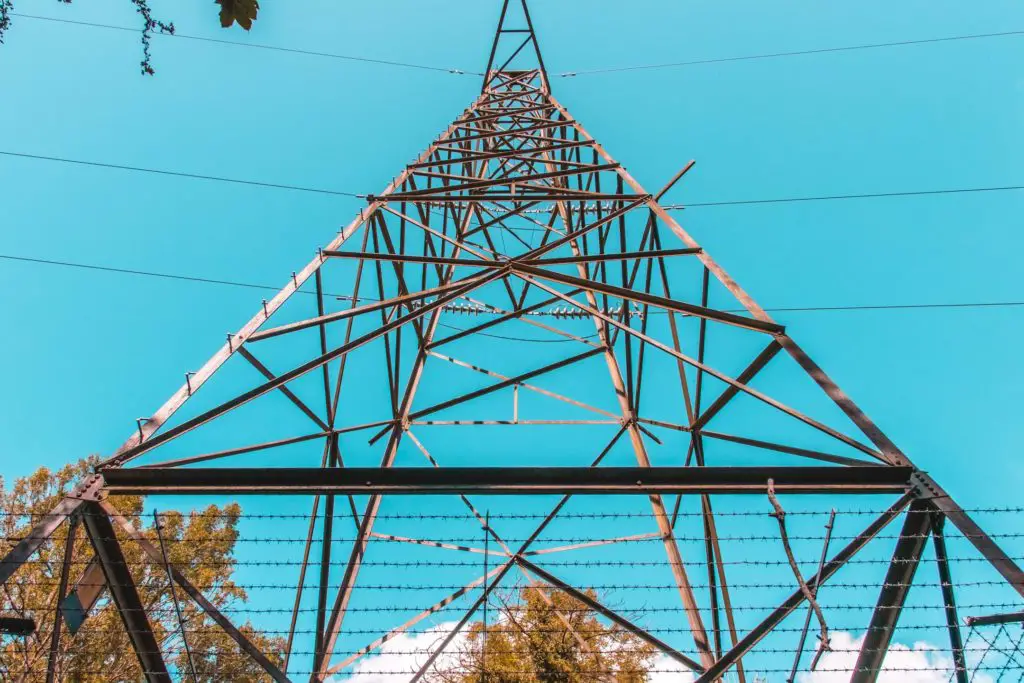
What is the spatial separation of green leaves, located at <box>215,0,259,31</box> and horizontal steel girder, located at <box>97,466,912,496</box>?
227cm

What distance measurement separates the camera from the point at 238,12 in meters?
2.61

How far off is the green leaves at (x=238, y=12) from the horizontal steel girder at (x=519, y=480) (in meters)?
2.27

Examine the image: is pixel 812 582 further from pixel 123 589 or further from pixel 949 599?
pixel 123 589

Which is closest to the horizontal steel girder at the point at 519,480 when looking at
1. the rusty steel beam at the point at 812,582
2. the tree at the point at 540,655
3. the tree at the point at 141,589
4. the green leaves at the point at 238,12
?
the rusty steel beam at the point at 812,582

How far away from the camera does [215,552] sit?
642 inches

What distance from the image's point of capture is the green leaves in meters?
2.58

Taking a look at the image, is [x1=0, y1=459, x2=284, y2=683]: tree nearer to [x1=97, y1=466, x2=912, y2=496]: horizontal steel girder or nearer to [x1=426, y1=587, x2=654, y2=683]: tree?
[x1=426, y1=587, x2=654, y2=683]: tree

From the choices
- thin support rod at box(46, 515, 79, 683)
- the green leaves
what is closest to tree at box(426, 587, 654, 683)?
thin support rod at box(46, 515, 79, 683)

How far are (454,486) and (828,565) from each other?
212 centimetres

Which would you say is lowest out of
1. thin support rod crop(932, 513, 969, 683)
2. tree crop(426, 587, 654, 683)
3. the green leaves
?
thin support rod crop(932, 513, 969, 683)

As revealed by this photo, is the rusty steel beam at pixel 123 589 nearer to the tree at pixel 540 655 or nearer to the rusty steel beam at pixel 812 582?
the rusty steel beam at pixel 812 582

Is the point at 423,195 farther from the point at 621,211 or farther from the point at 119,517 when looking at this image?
the point at 119,517

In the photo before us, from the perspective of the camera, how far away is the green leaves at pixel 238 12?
8.46 ft

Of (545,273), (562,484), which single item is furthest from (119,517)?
(545,273)
